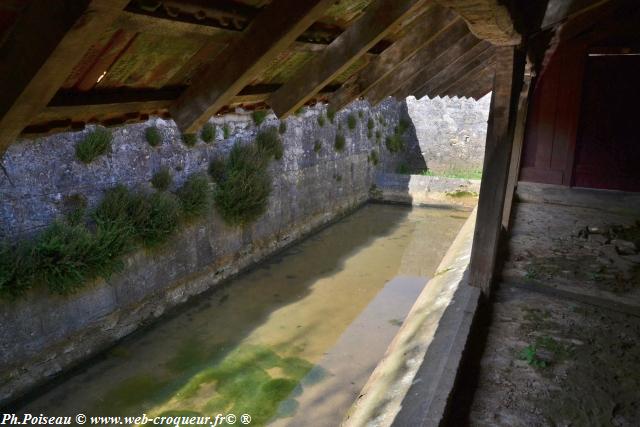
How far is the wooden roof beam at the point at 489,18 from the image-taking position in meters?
1.88

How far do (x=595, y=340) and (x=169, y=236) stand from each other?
166 inches

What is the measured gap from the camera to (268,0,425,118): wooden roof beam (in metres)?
2.11

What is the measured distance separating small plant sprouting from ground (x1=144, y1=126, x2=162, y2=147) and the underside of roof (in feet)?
9.53

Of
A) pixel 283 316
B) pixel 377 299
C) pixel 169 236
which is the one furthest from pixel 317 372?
pixel 169 236

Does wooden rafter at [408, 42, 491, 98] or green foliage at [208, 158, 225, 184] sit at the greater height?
wooden rafter at [408, 42, 491, 98]

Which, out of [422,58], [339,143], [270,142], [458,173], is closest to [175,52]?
[422,58]

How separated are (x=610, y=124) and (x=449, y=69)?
2.55 meters

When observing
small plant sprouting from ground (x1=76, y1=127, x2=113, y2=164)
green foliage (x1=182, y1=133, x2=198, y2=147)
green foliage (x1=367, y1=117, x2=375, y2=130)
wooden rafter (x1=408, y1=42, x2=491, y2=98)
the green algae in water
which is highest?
wooden rafter (x1=408, y1=42, x2=491, y2=98)

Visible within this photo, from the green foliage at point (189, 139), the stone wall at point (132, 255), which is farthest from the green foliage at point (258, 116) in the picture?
the green foliage at point (189, 139)

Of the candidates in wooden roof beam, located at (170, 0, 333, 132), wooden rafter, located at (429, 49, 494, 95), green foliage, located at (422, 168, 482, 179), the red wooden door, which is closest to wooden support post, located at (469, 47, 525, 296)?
wooden roof beam, located at (170, 0, 333, 132)

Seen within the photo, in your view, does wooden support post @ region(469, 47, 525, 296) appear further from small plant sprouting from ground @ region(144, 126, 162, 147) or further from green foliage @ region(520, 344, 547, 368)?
small plant sprouting from ground @ region(144, 126, 162, 147)

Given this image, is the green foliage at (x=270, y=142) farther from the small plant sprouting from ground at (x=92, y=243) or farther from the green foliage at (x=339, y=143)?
the green foliage at (x=339, y=143)

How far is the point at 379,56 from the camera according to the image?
3.23 m

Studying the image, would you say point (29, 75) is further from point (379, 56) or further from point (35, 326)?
point (35, 326)
